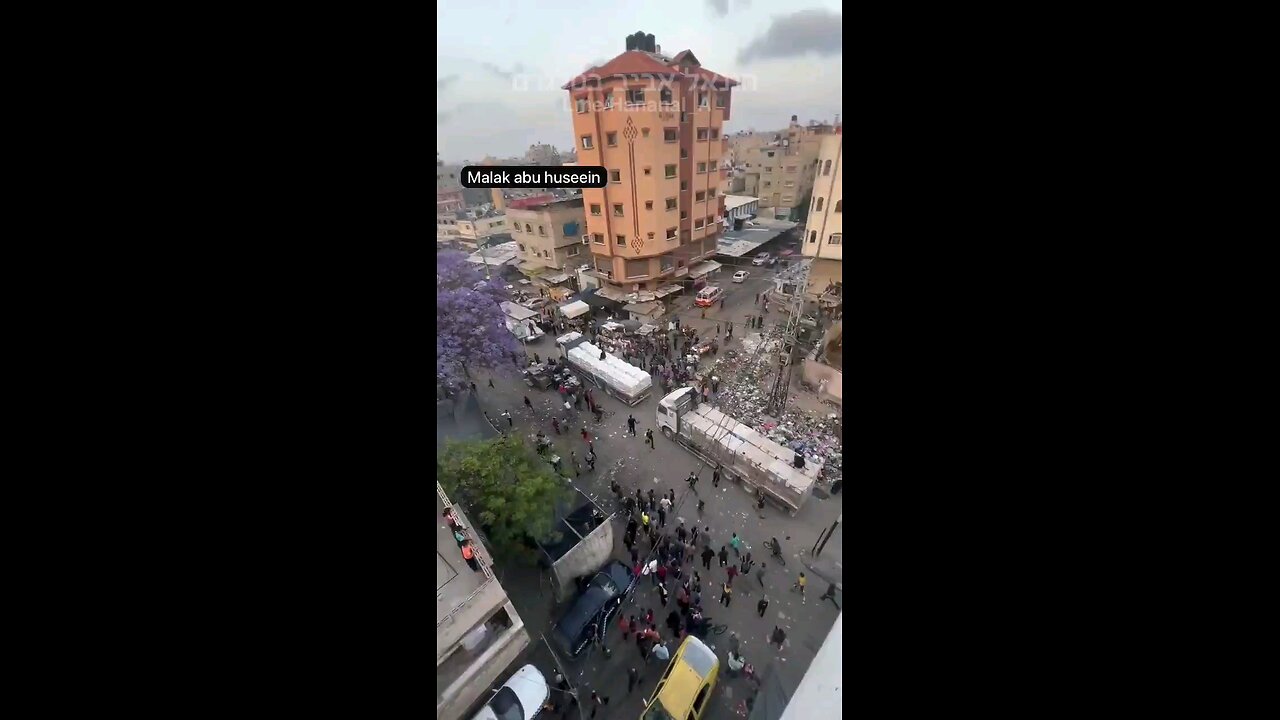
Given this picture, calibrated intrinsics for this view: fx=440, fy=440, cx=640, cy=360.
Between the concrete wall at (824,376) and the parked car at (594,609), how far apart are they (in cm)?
369

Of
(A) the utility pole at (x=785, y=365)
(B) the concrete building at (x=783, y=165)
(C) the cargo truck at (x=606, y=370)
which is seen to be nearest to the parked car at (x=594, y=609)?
(C) the cargo truck at (x=606, y=370)

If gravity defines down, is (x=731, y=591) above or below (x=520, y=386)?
below

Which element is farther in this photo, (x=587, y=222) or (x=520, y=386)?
(x=520, y=386)

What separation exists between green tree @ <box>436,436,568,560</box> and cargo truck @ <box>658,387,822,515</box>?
6.16 ft

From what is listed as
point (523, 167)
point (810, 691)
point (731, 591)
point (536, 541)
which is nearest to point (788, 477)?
point (731, 591)

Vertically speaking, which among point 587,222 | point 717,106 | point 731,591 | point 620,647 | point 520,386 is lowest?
point 620,647

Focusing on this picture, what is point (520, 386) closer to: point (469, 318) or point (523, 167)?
point (469, 318)

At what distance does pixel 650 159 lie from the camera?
14.5ft

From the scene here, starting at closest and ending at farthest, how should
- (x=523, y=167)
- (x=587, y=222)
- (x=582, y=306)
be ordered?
(x=523, y=167) < (x=587, y=222) < (x=582, y=306)

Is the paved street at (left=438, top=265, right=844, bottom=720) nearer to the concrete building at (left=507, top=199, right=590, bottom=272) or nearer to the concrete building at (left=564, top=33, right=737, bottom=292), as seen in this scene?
the concrete building at (left=564, top=33, right=737, bottom=292)

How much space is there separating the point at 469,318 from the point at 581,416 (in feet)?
6.16

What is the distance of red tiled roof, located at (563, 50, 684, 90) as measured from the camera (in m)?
3.61

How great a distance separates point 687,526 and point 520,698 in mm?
2530

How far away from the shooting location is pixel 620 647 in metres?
4.90
